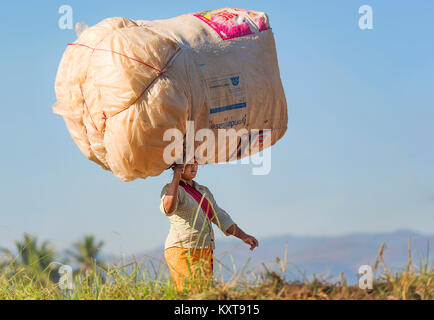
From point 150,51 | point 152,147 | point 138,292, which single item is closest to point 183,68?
point 150,51

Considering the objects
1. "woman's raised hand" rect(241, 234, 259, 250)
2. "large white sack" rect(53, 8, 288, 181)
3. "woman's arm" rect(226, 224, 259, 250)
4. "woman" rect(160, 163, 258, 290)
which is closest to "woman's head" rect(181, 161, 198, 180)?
"woman" rect(160, 163, 258, 290)

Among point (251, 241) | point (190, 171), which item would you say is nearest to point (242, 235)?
point (251, 241)

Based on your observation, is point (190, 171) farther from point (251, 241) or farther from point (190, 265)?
point (190, 265)

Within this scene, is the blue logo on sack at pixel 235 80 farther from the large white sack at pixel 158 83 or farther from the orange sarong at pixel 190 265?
the orange sarong at pixel 190 265

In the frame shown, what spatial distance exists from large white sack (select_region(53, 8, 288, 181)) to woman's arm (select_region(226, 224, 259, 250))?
0.81 meters

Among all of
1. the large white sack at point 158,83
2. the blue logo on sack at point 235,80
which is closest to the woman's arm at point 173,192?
the large white sack at point 158,83

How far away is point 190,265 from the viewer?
425 cm

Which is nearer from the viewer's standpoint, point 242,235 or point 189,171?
point 189,171

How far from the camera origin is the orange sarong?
395cm

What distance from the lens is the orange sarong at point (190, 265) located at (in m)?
3.95

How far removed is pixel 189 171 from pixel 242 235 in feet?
2.48

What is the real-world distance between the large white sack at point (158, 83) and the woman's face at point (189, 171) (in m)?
0.30

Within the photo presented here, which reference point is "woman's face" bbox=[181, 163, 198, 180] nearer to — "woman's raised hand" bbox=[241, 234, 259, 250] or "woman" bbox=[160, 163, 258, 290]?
"woman" bbox=[160, 163, 258, 290]
